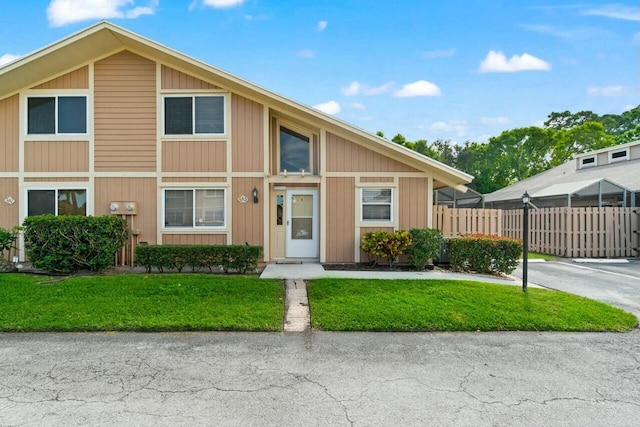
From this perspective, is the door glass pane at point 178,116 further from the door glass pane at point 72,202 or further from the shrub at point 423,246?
the shrub at point 423,246

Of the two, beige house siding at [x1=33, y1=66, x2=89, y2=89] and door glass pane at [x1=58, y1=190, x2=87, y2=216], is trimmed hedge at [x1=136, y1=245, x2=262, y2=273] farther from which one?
beige house siding at [x1=33, y1=66, x2=89, y2=89]

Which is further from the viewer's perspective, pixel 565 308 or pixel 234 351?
pixel 565 308

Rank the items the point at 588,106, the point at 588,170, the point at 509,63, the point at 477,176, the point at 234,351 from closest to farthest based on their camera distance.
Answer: the point at 234,351
the point at 509,63
the point at 588,170
the point at 477,176
the point at 588,106

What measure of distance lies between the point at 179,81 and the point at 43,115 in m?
3.87

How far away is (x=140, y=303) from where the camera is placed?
5.98m

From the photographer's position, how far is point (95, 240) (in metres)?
8.38

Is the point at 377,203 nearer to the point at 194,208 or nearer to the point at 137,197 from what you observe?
the point at 194,208

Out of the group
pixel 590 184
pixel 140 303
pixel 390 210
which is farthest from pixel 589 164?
pixel 140 303

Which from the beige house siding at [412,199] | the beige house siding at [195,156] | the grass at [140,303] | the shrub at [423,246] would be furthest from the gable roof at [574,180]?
the grass at [140,303]

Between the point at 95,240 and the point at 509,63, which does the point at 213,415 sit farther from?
the point at 509,63

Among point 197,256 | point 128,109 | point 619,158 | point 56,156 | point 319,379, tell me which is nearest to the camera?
point 319,379

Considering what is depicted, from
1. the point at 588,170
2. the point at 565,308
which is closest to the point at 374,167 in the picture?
the point at 565,308

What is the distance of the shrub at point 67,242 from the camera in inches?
322

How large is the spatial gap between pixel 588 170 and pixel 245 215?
20.3m
